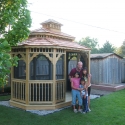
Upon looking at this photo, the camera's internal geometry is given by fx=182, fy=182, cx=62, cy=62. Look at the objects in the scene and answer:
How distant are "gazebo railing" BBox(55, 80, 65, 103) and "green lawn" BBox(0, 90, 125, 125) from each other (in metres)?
0.58

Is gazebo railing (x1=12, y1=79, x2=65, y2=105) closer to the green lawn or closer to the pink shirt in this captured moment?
the green lawn

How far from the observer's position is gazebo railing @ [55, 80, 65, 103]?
725 centimetres

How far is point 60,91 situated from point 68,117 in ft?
4.92

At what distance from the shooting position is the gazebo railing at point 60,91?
7.25 m

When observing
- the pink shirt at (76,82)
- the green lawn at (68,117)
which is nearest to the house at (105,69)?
the green lawn at (68,117)

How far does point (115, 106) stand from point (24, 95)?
12.2ft

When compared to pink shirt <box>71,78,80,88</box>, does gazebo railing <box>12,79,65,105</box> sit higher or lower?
lower

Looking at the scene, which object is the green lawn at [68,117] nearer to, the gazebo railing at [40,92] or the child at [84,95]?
the child at [84,95]

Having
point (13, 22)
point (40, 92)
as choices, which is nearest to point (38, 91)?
point (40, 92)

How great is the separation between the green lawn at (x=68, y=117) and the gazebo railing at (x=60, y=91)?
58cm

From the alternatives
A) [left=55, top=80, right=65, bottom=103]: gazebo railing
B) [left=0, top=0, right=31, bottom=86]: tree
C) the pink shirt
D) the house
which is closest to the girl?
the pink shirt

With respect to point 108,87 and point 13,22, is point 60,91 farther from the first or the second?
point 108,87

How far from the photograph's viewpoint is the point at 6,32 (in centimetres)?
489

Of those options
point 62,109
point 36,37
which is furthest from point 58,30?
point 62,109
